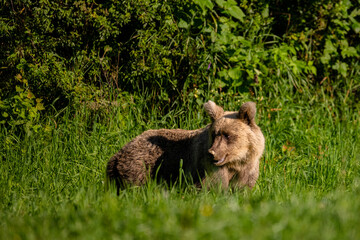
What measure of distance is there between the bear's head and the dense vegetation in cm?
50

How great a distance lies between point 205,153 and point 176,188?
20.7 inches

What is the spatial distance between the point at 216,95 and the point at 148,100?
3.47ft

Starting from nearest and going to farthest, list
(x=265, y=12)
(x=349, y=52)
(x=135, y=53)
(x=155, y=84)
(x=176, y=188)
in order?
(x=176, y=188)
(x=135, y=53)
(x=155, y=84)
(x=265, y=12)
(x=349, y=52)

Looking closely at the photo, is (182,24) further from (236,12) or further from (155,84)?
(155,84)

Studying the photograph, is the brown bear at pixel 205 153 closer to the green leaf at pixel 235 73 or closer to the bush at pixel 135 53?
the bush at pixel 135 53

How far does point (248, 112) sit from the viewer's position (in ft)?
15.4

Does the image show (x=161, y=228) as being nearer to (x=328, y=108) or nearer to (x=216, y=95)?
(x=216, y=95)

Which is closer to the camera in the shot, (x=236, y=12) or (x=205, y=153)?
(x=205, y=153)

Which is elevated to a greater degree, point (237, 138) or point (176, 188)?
point (237, 138)

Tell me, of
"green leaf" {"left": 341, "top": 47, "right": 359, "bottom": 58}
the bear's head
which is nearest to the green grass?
the bear's head

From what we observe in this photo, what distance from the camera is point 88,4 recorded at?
701 centimetres

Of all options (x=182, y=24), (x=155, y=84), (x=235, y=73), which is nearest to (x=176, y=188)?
(x=155, y=84)

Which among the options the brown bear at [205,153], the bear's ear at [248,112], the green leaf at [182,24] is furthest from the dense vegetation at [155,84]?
the bear's ear at [248,112]

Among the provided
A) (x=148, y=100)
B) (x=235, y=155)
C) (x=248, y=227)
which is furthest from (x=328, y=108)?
(x=248, y=227)
